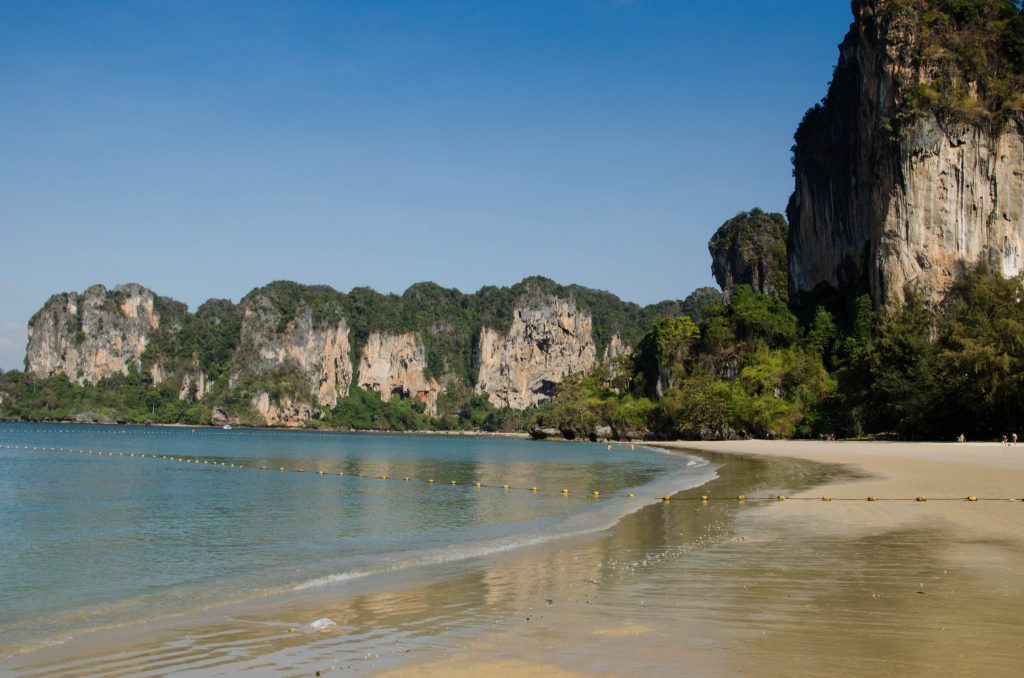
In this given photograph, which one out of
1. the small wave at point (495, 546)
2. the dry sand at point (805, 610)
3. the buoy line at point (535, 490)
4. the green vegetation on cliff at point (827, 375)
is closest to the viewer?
the dry sand at point (805, 610)

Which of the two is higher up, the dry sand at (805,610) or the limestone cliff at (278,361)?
the limestone cliff at (278,361)

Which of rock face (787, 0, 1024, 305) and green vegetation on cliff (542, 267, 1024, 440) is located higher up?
rock face (787, 0, 1024, 305)

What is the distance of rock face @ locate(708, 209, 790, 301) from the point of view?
134 metres

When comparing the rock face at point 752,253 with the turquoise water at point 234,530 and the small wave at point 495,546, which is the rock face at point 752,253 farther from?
the small wave at point 495,546

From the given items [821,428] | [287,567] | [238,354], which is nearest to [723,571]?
[287,567]

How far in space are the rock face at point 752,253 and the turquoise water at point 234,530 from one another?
105 meters

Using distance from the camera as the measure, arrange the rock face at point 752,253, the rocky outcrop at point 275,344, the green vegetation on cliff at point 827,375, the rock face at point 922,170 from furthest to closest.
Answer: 1. the rocky outcrop at point 275,344
2. the rock face at point 752,253
3. the rock face at point 922,170
4. the green vegetation on cliff at point 827,375

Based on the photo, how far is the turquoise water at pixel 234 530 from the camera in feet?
36.3

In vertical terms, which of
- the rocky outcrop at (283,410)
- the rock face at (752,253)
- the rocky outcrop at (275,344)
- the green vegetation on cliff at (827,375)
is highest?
the rock face at (752,253)

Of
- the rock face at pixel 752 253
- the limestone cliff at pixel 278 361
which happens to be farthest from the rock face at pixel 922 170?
the limestone cliff at pixel 278 361

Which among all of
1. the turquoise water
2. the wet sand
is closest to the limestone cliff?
the turquoise water

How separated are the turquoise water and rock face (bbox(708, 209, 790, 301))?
343 feet

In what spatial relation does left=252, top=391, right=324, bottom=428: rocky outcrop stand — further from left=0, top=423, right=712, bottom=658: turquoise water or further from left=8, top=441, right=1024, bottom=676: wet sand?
left=8, top=441, right=1024, bottom=676: wet sand

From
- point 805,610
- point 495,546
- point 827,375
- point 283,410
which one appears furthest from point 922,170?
point 283,410
